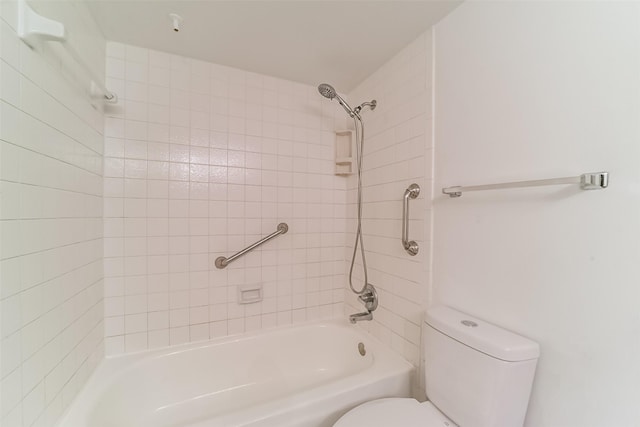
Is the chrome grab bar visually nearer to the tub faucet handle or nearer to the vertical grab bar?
the tub faucet handle

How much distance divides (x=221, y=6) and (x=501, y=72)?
47.2 inches

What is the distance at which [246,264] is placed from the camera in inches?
65.3

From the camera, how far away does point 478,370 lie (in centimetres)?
88

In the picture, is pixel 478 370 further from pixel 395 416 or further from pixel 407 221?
pixel 407 221

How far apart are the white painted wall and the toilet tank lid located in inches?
2.0

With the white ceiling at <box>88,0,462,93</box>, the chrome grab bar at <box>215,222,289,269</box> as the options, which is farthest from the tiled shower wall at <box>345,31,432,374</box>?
the chrome grab bar at <box>215,222,289,269</box>

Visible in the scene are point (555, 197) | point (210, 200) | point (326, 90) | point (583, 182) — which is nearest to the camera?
point (583, 182)

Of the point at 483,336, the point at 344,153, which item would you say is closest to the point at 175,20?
the point at 344,153

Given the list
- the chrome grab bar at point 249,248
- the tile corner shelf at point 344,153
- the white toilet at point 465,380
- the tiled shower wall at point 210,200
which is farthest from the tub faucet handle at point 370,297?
the tile corner shelf at point 344,153

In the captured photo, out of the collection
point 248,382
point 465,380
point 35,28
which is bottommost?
point 248,382

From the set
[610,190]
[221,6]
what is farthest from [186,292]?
[610,190]

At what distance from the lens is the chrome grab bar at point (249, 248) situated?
1.56 m

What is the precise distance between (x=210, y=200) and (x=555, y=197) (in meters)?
1.60

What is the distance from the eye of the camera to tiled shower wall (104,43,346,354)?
4.56 feet
